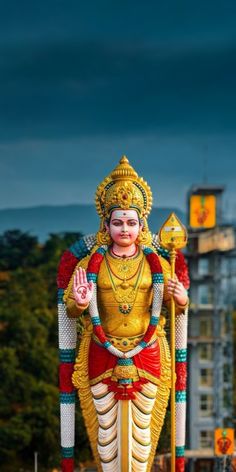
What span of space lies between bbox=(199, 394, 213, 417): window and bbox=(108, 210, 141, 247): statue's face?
361 inches

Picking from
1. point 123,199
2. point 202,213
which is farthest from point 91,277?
point 202,213

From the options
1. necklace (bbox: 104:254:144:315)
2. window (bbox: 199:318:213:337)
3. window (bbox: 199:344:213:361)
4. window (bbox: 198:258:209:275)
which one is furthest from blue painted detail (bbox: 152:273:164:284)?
window (bbox: 199:318:213:337)

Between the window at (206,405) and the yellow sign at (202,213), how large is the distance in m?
2.89

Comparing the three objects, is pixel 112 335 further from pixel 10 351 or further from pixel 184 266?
pixel 10 351

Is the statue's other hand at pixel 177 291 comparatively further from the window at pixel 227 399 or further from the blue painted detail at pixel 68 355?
the window at pixel 227 399

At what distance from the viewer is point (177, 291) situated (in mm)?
8938

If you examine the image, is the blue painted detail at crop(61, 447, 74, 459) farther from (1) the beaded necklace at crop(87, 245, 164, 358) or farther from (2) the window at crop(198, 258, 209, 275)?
(2) the window at crop(198, 258, 209, 275)

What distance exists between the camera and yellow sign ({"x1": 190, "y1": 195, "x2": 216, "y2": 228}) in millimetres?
17562

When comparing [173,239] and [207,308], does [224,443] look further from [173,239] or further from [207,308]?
[173,239]

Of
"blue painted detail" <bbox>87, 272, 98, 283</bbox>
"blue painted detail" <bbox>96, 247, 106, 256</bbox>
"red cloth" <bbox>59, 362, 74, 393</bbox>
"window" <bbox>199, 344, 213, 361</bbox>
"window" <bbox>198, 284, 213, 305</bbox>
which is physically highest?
"window" <bbox>198, 284, 213, 305</bbox>

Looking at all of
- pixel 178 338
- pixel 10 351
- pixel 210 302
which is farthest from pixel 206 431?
pixel 178 338

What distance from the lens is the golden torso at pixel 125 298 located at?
9.06m

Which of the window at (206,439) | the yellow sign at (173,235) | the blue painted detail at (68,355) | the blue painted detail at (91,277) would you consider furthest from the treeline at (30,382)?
the yellow sign at (173,235)

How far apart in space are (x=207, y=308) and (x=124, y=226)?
29.7 feet
